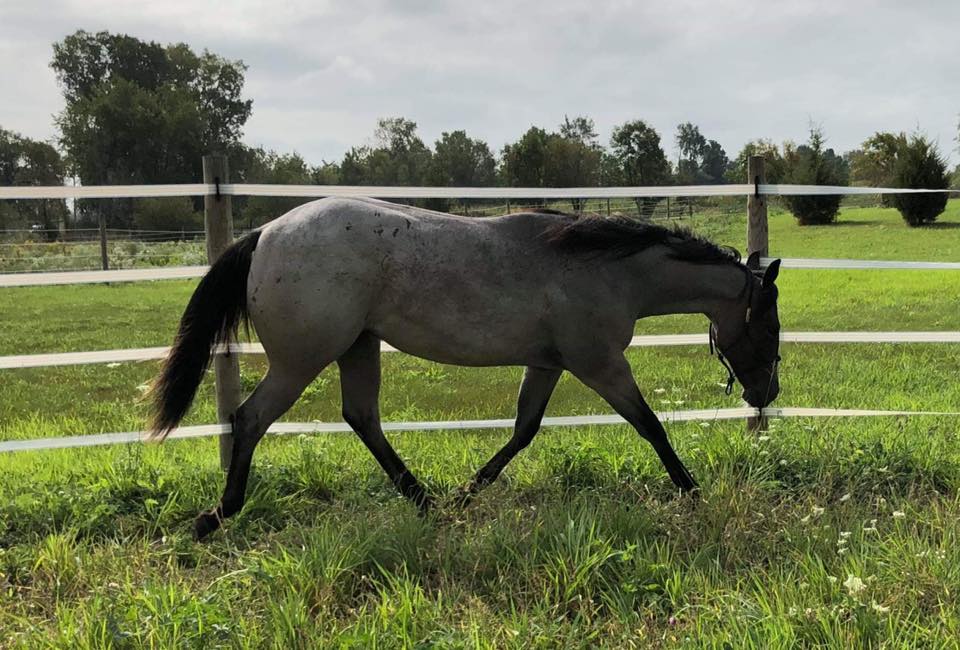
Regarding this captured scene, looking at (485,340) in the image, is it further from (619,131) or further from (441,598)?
(619,131)

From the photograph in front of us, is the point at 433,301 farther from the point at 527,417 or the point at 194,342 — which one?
the point at 194,342

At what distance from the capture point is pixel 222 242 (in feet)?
13.1

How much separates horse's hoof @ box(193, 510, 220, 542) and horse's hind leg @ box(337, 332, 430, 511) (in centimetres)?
80

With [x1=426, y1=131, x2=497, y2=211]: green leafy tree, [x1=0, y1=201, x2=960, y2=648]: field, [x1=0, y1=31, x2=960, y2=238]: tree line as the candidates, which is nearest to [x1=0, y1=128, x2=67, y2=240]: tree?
[x1=0, y1=31, x2=960, y2=238]: tree line

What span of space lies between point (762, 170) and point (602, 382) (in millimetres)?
2017

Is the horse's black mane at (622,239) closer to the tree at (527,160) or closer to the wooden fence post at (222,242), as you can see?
the wooden fence post at (222,242)

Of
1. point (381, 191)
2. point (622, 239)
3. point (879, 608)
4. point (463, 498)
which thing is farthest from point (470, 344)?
point (879, 608)

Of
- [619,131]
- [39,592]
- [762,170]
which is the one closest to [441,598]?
[39,592]

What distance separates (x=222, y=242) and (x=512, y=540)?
2.39 metres

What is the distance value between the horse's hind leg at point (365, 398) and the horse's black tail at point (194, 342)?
585mm

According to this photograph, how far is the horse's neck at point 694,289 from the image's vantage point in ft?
12.1

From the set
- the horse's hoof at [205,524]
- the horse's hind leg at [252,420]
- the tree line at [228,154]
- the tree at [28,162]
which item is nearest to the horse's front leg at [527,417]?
the horse's hind leg at [252,420]

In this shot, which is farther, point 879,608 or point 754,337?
point 754,337

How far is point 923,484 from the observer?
143 inches
